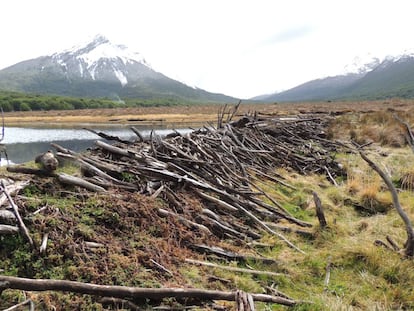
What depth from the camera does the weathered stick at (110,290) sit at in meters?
2.62

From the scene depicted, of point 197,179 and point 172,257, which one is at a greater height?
point 197,179

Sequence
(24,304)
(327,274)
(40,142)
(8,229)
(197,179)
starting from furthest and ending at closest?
1. (40,142)
2. (197,179)
3. (327,274)
4. (8,229)
5. (24,304)

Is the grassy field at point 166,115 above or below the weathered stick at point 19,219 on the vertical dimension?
above

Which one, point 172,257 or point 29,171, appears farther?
point 29,171

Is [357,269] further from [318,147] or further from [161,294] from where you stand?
[318,147]

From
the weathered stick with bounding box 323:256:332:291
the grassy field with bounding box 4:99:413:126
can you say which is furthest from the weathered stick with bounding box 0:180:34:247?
the grassy field with bounding box 4:99:413:126

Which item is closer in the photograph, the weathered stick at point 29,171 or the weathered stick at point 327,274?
the weathered stick at point 327,274

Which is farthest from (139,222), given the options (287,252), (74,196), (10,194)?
(287,252)

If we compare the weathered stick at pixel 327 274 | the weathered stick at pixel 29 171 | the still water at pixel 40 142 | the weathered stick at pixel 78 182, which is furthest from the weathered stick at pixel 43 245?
the still water at pixel 40 142

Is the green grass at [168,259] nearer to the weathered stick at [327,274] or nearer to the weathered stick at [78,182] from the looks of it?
the weathered stick at [327,274]

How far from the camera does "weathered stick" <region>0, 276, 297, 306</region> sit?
2621 millimetres

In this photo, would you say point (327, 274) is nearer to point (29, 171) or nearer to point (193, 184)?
point (193, 184)

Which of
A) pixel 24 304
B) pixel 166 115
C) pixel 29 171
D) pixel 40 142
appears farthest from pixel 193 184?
pixel 166 115

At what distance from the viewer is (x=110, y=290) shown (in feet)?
9.30
